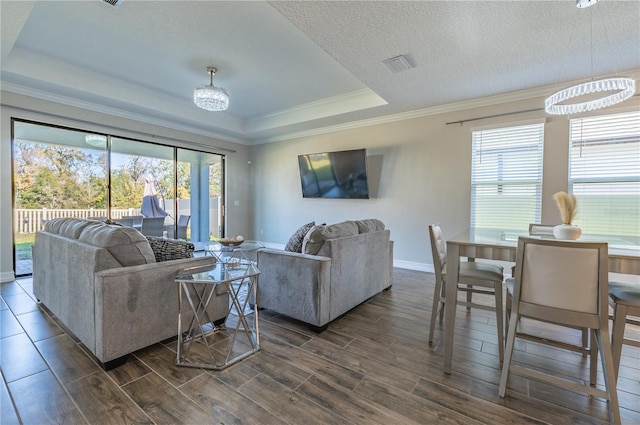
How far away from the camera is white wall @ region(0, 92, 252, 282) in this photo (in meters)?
3.58

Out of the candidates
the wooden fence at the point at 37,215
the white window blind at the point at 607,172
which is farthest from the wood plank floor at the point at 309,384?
the wooden fence at the point at 37,215

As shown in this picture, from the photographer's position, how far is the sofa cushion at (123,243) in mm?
1839

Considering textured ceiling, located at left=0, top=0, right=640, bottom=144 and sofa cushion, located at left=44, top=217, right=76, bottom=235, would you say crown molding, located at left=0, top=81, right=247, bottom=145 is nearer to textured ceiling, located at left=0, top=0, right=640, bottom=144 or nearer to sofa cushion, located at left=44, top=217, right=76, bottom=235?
textured ceiling, located at left=0, top=0, right=640, bottom=144

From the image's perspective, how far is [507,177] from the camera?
3840 millimetres

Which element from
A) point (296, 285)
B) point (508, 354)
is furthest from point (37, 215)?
point (508, 354)

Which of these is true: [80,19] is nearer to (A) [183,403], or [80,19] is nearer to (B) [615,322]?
(A) [183,403]

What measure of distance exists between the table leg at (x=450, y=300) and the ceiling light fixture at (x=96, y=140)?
5398 millimetres

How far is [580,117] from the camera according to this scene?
11.0 feet

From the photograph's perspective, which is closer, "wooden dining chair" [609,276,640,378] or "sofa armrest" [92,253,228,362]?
"wooden dining chair" [609,276,640,378]

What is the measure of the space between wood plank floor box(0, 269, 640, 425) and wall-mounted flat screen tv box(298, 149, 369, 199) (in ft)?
9.92

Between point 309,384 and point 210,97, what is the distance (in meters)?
3.23

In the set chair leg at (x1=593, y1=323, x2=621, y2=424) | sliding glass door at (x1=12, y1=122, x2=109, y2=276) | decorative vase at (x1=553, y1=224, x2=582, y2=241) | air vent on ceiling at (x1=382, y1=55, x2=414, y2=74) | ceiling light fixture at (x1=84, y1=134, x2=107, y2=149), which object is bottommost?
chair leg at (x1=593, y1=323, x2=621, y2=424)

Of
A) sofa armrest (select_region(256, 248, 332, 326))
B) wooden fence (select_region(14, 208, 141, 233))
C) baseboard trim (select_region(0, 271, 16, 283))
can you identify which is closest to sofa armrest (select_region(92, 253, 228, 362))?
sofa armrest (select_region(256, 248, 332, 326))

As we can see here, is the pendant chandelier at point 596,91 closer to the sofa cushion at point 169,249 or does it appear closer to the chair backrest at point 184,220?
the sofa cushion at point 169,249
